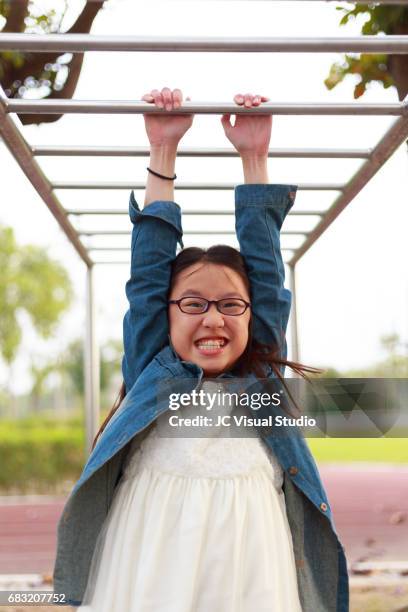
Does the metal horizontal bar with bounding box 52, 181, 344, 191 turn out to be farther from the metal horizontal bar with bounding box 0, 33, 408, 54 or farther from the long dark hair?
the metal horizontal bar with bounding box 0, 33, 408, 54

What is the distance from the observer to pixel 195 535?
1492mm

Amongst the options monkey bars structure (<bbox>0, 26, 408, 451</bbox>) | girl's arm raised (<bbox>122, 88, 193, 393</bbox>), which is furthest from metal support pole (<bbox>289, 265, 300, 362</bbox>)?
girl's arm raised (<bbox>122, 88, 193, 393</bbox>)

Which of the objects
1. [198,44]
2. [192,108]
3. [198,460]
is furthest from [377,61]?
[198,460]

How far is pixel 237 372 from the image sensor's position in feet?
5.83

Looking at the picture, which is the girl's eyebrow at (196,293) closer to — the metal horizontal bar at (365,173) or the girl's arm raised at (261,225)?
the girl's arm raised at (261,225)

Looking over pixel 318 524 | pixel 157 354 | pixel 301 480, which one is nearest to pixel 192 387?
pixel 157 354

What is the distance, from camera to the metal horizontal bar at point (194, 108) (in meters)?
1.66

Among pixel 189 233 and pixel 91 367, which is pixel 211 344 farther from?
pixel 91 367

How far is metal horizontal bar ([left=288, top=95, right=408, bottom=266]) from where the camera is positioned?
1997 millimetres

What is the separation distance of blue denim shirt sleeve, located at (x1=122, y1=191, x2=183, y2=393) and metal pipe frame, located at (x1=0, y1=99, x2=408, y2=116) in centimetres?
24

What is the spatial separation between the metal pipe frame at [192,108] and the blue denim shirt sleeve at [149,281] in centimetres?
24

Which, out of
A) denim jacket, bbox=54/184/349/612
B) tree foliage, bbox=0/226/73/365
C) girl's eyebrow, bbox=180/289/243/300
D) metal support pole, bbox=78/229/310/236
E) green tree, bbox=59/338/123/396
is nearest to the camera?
denim jacket, bbox=54/184/349/612

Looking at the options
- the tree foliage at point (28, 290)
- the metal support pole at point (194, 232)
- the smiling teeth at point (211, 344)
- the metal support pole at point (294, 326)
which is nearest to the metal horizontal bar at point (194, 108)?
the smiling teeth at point (211, 344)

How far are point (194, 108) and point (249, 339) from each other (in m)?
0.56
